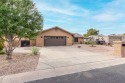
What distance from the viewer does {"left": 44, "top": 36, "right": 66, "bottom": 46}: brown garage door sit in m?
30.5

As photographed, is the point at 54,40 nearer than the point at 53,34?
No

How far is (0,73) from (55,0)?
9.22m

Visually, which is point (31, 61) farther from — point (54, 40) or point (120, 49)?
point (54, 40)

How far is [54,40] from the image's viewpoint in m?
31.4

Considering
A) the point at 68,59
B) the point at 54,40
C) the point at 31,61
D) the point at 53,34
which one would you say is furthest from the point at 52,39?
the point at 31,61

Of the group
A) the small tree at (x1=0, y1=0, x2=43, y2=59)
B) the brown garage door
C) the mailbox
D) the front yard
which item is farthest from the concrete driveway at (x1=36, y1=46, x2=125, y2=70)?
the brown garage door

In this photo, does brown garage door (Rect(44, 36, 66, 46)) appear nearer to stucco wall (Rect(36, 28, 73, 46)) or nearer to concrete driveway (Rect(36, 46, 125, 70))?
stucco wall (Rect(36, 28, 73, 46))

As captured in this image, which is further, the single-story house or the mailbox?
the single-story house

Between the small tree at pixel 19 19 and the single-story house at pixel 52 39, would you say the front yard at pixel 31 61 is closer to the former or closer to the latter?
the small tree at pixel 19 19

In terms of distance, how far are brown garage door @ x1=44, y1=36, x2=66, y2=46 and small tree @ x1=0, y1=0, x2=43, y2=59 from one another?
1755 centimetres

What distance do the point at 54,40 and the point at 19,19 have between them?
20.0m

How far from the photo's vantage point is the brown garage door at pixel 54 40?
1201 inches

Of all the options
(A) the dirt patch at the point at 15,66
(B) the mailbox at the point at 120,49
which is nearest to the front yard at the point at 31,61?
(A) the dirt patch at the point at 15,66

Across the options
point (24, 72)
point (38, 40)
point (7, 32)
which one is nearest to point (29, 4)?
point (7, 32)
